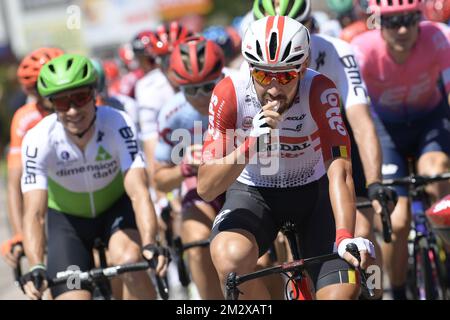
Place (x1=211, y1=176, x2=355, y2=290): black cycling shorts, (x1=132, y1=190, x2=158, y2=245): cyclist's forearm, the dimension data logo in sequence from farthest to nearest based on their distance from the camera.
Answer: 1. the dimension data logo
2. (x1=132, y1=190, x2=158, y2=245): cyclist's forearm
3. (x1=211, y1=176, x2=355, y2=290): black cycling shorts

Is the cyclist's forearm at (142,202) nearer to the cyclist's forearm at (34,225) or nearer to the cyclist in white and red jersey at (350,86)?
the cyclist's forearm at (34,225)

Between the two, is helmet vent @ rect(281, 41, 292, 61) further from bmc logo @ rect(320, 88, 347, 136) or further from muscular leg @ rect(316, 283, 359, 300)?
muscular leg @ rect(316, 283, 359, 300)

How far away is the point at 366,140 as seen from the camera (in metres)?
6.77

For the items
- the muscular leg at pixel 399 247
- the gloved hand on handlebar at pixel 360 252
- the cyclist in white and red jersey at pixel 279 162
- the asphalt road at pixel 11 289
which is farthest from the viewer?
the asphalt road at pixel 11 289

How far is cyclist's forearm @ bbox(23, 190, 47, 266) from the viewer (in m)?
6.72

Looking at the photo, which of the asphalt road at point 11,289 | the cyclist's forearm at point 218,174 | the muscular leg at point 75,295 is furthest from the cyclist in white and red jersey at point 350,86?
the asphalt road at point 11,289

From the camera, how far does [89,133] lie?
7.10 m

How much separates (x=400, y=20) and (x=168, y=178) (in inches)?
82.0

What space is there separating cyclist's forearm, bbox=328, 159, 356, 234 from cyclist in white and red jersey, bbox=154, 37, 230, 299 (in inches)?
72.5

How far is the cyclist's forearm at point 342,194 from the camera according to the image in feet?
17.5

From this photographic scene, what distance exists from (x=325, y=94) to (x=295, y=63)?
0.33 metres

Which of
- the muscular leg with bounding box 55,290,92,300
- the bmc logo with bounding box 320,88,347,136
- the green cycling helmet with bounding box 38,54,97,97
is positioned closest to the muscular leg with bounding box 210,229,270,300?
the bmc logo with bounding box 320,88,347,136

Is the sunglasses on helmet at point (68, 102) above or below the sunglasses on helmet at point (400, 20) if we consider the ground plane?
below

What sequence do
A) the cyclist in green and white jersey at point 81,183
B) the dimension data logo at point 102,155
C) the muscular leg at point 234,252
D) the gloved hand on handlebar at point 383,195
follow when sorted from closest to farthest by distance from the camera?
1. the muscular leg at point 234,252
2. the gloved hand on handlebar at point 383,195
3. the cyclist in green and white jersey at point 81,183
4. the dimension data logo at point 102,155
